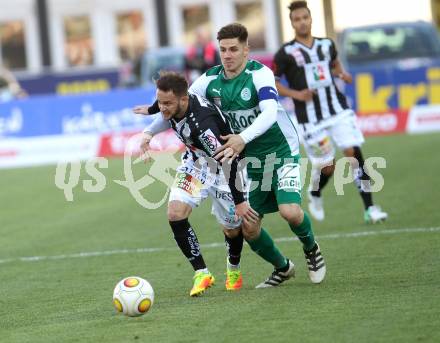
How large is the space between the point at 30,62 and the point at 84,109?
57.5ft

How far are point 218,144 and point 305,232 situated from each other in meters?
1.02

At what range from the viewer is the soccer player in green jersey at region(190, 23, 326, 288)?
8.13 m

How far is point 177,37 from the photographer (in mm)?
38375

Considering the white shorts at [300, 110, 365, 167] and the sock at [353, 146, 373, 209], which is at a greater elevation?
the white shorts at [300, 110, 365, 167]

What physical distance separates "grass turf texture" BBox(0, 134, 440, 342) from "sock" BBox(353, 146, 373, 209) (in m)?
0.31

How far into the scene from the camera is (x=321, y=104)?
11734 mm

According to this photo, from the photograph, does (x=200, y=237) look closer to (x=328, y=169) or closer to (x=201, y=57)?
(x=328, y=169)

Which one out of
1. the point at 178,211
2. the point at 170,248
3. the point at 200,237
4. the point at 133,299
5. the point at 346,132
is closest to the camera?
the point at 133,299

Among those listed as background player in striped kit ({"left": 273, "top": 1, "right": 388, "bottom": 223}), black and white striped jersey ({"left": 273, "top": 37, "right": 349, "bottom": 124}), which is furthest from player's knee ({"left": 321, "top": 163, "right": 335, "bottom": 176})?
black and white striped jersey ({"left": 273, "top": 37, "right": 349, "bottom": 124})

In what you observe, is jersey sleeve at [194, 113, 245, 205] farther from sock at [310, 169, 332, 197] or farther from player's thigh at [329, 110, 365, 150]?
sock at [310, 169, 332, 197]

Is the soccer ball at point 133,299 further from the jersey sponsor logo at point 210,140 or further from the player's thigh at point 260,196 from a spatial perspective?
the player's thigh at point 260,196

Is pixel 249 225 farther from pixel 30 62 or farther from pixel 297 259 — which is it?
pixel 30 62

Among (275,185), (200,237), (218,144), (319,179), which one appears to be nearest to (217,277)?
(275,185)

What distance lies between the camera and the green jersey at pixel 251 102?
8.13m
